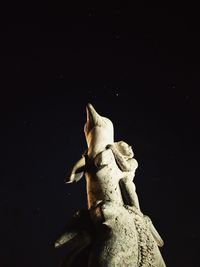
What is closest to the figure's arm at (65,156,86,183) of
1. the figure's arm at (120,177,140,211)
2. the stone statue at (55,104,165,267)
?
the stone statue at (55,104,165,267)

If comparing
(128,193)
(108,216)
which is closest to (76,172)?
(128,193)

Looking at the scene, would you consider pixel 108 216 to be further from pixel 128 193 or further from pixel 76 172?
pixel 76 172

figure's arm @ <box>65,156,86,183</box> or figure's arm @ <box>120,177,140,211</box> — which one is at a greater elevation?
figure's arm @ <box>65,156,86,183</box>

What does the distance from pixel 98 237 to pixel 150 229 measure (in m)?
0.77

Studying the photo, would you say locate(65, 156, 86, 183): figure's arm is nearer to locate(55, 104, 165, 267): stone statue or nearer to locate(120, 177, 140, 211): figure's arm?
locate(55, 104, 165, 267): stone statue

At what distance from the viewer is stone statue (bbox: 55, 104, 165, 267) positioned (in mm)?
3332

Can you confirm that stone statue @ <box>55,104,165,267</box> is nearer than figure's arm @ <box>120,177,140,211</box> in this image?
Yes

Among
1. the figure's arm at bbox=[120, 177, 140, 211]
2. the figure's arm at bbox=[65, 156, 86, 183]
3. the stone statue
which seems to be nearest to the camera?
the stone statue

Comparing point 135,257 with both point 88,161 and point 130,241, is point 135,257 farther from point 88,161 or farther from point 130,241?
point 88,161

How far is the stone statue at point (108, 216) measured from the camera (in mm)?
3332

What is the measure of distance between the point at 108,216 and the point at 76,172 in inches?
38.8

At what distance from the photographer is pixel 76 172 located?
14.1 ft

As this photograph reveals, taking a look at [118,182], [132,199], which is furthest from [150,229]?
[118,182]

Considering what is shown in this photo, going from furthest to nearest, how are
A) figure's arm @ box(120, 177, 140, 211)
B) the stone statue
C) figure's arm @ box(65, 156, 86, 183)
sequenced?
1. figure's arm @ box(65, 156, 86, 183)
2. figure's arm @ box(120, 177, 140, 211)
3. the stone statue
